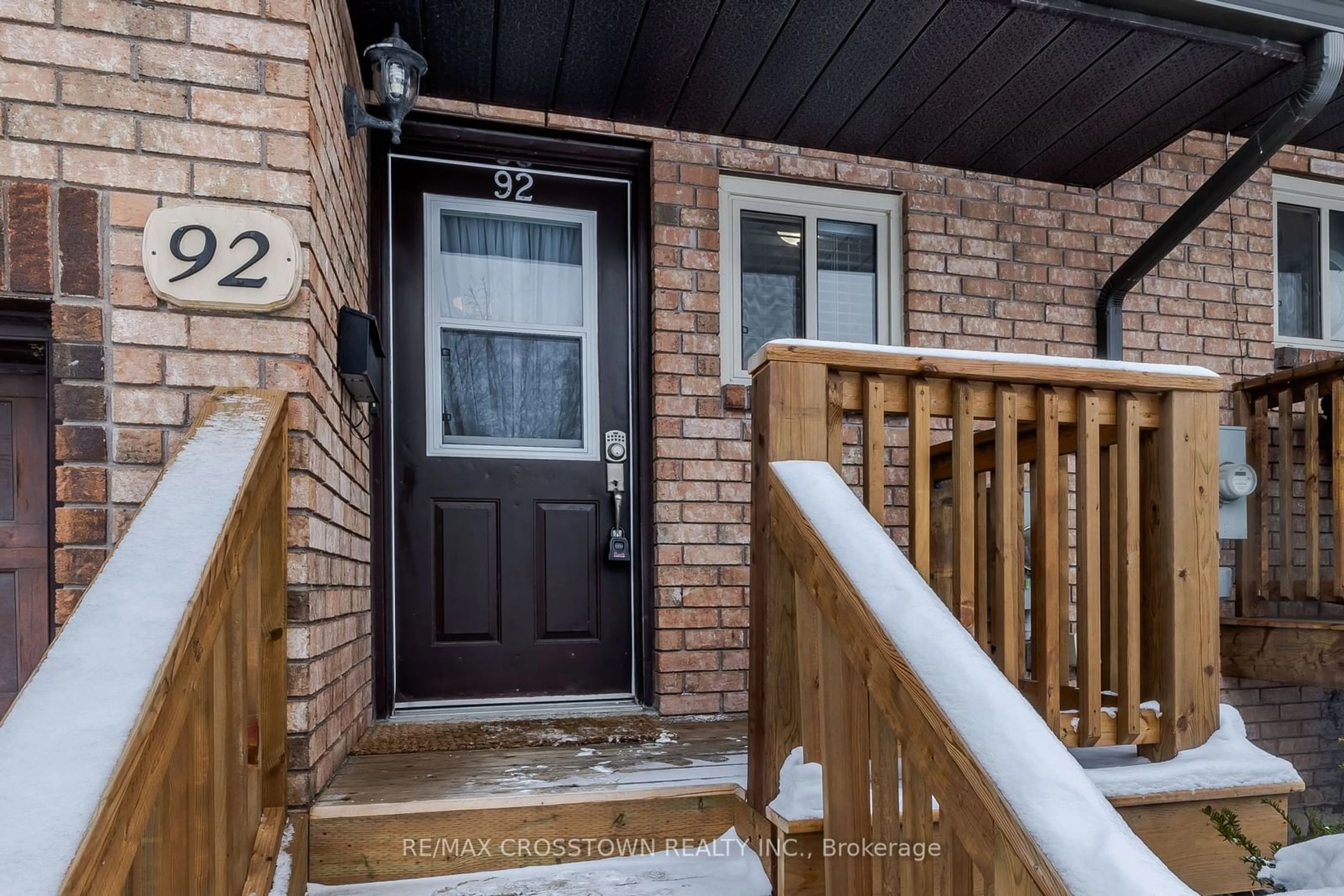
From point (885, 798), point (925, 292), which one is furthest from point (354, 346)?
point (925, 292)

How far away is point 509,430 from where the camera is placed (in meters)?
2.83

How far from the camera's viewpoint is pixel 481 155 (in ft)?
9.17

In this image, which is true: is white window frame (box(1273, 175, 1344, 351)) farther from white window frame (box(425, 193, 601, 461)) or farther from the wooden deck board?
the wooden deck board

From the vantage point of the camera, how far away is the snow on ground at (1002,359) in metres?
1.54

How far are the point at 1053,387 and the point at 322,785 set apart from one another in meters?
1.83

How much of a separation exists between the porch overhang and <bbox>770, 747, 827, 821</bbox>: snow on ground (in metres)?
1.96

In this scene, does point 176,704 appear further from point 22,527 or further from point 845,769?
point 22,527

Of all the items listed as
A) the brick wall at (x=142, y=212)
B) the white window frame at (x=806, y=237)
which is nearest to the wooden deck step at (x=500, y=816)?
the brick wall at (x=142, y=212)

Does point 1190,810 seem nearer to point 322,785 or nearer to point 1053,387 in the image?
point 1053,387

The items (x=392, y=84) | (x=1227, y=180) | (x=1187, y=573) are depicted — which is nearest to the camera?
(x=1187, y=573)

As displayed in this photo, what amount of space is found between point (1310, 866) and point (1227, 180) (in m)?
2.26

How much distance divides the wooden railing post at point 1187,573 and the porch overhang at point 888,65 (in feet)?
4.16

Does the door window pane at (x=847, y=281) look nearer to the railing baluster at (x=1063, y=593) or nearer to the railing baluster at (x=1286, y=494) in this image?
the railing baluster at (x=1063, y=593)

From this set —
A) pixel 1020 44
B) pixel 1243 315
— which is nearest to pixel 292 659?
pixel 1020 44
